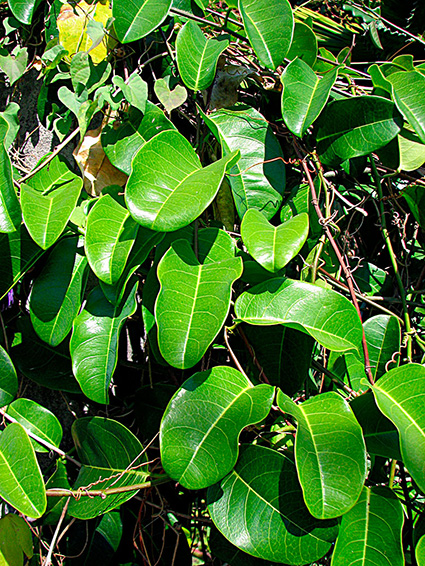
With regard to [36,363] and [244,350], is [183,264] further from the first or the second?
[36,363]

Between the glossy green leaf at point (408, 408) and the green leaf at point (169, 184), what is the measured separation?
39 cm

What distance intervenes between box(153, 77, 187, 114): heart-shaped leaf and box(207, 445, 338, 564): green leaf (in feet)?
2.12

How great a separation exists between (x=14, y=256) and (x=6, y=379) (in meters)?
0.21

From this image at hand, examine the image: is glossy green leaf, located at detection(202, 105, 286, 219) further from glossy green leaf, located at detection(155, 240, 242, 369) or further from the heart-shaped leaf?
glossy green leaf, located at detection(155, 240, 242, 369)

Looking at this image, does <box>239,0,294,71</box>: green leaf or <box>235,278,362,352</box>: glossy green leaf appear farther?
<box>239,0,294,71</box>: green leaf

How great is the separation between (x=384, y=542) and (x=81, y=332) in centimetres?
56

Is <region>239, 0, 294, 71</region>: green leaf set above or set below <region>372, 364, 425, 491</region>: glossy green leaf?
above

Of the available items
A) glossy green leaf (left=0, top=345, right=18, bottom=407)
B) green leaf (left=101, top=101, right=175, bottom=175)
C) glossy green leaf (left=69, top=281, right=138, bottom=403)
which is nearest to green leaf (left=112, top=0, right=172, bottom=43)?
green leaf (left=101, top=101, right=175, bottom=175)

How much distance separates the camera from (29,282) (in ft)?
3.23

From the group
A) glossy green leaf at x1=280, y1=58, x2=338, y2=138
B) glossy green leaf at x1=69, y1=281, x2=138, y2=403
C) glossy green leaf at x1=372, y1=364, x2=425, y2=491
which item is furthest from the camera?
glossy green leaf at x1=280, y1=58, x2=338, y2=138

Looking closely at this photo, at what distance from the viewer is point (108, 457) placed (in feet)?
2.52

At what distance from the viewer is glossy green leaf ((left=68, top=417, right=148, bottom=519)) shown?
2.44ft

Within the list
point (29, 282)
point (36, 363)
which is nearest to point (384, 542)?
point (36, 363)

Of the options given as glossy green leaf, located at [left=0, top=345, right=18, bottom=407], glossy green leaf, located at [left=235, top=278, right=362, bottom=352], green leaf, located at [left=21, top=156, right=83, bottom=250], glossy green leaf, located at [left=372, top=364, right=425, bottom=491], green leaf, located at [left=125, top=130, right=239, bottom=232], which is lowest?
glossy green leaf, located at [left=0, top=345, right=18, bottom=407]
